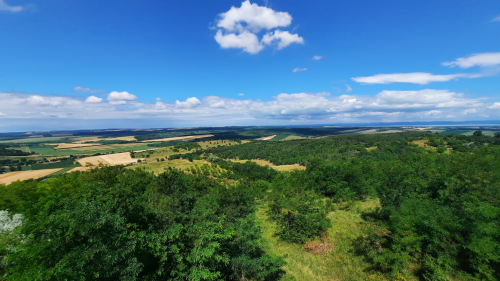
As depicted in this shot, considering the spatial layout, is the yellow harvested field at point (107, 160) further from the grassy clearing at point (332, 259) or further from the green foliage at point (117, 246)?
the grassy clearing at point (332, 259)

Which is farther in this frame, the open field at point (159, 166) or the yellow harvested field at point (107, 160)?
A: the yellow harvested field at point (107, 160)

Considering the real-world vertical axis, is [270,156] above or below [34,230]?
below

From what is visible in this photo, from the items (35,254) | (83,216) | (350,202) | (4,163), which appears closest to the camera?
(35,254)

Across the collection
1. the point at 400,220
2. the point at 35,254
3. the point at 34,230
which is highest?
the point at 34,230

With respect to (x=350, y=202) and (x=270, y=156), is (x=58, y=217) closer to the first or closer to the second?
(x=350, y=202)

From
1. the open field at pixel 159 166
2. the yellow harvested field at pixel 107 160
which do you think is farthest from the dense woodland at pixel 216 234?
the yellow harvested field at pixel 107 160

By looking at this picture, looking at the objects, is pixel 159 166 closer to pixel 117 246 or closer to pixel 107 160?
pixel 107 160

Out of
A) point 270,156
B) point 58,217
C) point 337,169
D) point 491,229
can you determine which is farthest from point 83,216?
point 270,156

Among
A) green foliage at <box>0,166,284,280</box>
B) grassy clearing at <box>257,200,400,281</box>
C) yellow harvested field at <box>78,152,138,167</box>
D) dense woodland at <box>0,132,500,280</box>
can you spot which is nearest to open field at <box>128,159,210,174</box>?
yellow harvested field at <box>78,152,138,167</box>
